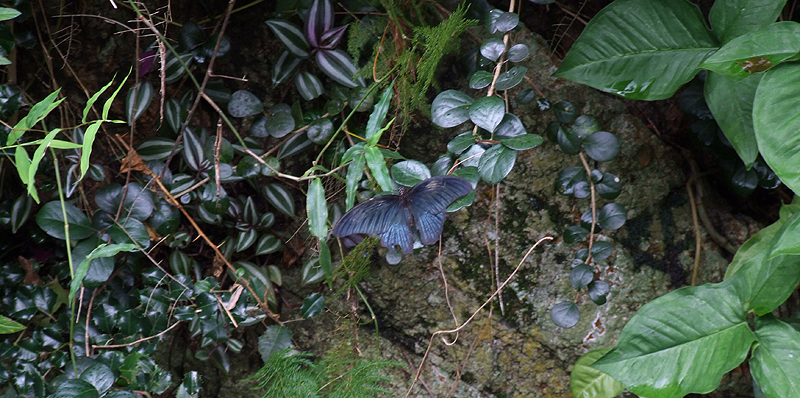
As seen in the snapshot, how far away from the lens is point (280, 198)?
1317mm

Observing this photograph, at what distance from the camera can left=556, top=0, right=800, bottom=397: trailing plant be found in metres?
0.96

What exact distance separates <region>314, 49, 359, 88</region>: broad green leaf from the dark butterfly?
1.70ft

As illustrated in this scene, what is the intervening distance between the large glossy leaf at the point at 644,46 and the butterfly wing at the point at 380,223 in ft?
1.79

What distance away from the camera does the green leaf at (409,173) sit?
2.92 ft

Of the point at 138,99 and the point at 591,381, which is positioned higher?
the point at 138,99

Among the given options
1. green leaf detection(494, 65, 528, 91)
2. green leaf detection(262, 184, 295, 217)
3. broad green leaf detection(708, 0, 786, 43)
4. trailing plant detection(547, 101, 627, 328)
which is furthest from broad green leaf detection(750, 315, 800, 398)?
green leaf detection(262, 184, 295, 217)

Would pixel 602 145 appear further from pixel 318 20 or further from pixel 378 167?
pixel 318 20

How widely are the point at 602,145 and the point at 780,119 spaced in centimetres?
33

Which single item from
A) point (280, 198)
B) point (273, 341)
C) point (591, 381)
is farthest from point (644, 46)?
point (273, 341)

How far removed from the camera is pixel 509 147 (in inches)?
35.8

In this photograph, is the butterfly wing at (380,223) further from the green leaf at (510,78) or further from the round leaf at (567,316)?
the round leaf at (567,316)

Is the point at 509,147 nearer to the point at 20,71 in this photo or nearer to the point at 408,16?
the point at 408,16

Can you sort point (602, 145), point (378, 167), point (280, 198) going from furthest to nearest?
point (280, 198), point (602, 145), point (378, 167)

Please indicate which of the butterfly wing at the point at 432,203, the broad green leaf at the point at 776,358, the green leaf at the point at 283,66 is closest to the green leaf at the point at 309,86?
the green leaf at the point at 283,66
